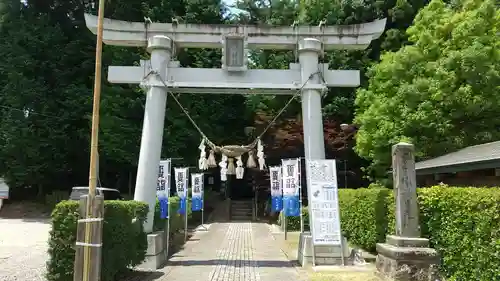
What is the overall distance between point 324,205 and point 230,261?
3.17 meters

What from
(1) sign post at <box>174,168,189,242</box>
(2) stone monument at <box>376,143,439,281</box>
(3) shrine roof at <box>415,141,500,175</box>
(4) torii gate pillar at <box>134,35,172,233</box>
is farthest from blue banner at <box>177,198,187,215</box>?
(2) stone monument at <box>376,143,439,281</box>

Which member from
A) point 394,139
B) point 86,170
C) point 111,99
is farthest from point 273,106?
point 86,170

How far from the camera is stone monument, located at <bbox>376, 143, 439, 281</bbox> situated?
902 centimetres

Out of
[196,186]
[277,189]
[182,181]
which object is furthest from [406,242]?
[196,186]

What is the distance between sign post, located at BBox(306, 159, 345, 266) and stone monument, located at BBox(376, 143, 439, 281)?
1.64m

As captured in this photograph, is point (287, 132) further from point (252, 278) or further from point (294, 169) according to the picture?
point (252, 278)

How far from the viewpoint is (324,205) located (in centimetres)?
1188

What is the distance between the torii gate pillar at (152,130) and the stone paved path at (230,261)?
168cm

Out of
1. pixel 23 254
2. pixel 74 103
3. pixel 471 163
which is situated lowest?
pixel 23 254

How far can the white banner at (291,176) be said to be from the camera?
54.7ft

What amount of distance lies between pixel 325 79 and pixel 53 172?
23.5 m

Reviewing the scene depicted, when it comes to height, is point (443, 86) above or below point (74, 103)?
below

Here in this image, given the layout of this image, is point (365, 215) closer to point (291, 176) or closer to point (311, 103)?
point (291, 176)

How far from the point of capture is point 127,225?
9.32m
